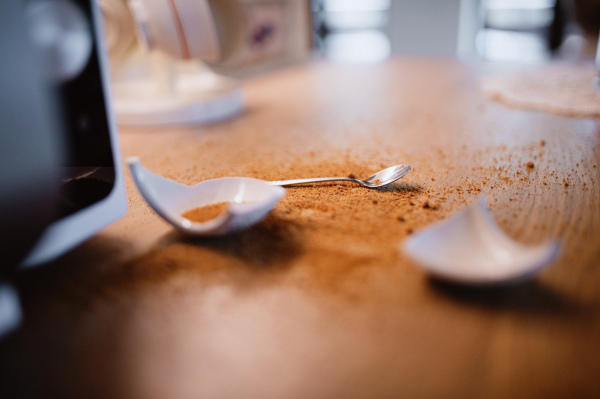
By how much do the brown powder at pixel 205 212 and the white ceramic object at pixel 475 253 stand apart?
7.8 inches

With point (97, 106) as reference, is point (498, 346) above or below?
below

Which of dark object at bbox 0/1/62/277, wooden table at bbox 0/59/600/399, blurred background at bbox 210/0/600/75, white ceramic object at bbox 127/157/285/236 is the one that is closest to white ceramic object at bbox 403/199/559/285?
wooden table at bbox 0/59/600/399

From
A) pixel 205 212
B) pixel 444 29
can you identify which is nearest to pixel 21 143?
pixel 205 212

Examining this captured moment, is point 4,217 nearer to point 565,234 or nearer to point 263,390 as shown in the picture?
point 263,390

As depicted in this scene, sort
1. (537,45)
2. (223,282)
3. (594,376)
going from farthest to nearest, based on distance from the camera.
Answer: (537,45), (223,282), (594,376)

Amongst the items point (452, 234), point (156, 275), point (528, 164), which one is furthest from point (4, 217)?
point (528, 164)

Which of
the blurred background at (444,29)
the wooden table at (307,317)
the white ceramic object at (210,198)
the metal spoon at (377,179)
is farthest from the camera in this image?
the blurred background at (444,29)

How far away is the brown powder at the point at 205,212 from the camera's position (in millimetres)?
428

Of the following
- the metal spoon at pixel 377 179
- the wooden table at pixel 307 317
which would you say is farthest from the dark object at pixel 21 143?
the metal spoon at pixel 377 179

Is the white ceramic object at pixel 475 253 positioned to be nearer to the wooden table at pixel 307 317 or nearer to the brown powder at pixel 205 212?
the wooden table at pixel 307 317

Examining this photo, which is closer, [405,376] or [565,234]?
[405,376]

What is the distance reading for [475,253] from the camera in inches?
13.2

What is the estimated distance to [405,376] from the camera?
258mm

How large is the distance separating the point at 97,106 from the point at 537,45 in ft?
9.77
